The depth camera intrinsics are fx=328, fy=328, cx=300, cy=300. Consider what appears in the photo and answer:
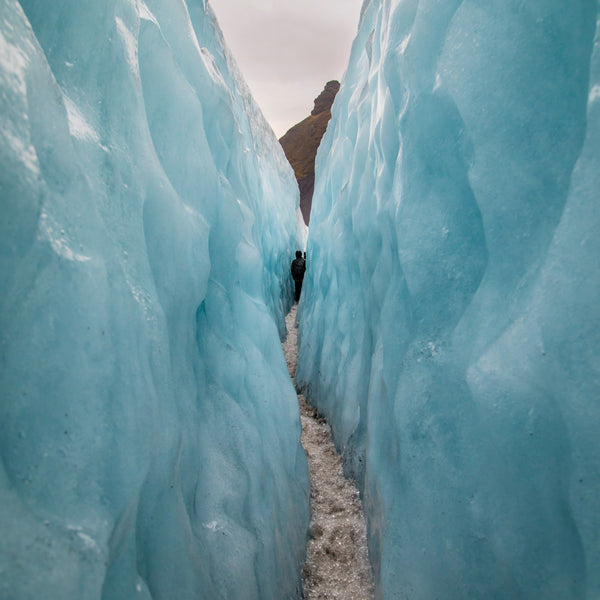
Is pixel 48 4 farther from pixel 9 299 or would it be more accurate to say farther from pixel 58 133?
pixel 9 299

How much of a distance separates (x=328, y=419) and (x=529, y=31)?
9.75ft

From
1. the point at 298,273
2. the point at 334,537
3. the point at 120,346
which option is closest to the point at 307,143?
the point at 298,273

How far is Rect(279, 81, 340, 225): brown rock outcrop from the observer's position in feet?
87.5

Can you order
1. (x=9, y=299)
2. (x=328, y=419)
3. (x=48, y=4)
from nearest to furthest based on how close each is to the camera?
(x=9, y=299)
(x=48, y=4)
(x=328, y=419)

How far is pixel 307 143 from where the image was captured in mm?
28766

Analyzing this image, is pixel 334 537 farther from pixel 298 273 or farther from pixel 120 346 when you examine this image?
pixel 298 273

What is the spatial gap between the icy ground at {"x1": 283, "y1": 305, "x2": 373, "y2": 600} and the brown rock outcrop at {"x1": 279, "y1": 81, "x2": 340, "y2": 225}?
23.7m

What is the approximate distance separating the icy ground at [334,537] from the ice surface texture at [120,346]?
0.45ft

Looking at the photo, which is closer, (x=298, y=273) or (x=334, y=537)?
(x=334, y=537)

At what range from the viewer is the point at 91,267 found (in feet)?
3.20

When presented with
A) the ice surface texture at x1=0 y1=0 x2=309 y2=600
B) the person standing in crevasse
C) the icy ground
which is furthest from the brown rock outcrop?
the ice surface texture at x1=0 y1=0 x2=309 y2=600

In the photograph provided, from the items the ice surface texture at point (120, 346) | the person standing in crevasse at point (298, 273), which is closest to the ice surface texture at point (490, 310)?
the ice surface texture at point (120, 346)

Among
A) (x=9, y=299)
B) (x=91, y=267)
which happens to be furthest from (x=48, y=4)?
(x=9, y=299)

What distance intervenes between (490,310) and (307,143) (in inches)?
1211
